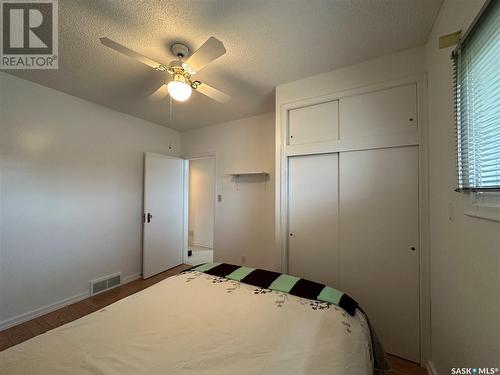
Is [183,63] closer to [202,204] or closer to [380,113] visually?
[380,113]

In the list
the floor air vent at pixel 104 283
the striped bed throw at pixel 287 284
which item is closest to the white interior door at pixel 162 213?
the floor air vent at pixel 104 283

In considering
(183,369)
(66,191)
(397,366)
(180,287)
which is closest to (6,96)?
(66,191)

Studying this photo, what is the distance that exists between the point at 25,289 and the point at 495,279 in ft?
11.8

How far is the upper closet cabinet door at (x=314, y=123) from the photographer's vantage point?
2.00m

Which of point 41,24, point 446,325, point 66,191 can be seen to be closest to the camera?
point 446,325

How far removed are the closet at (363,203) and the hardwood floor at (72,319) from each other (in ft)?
0.32

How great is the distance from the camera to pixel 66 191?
2.39 metres

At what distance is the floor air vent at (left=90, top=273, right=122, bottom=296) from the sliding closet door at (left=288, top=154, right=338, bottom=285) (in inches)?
96.2

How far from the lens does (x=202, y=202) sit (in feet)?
16.6

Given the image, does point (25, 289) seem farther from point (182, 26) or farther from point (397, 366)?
point (397, 366)

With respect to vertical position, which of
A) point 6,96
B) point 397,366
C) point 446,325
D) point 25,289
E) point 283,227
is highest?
point 6,96

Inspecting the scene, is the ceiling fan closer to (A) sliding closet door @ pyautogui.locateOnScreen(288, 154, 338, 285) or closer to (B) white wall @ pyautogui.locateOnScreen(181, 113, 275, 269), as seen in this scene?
A: (A) sliding closet door @ pyautogui.locateOnScreen(288, 154, 338, 285)

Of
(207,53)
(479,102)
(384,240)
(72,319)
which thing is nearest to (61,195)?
(72,319)
